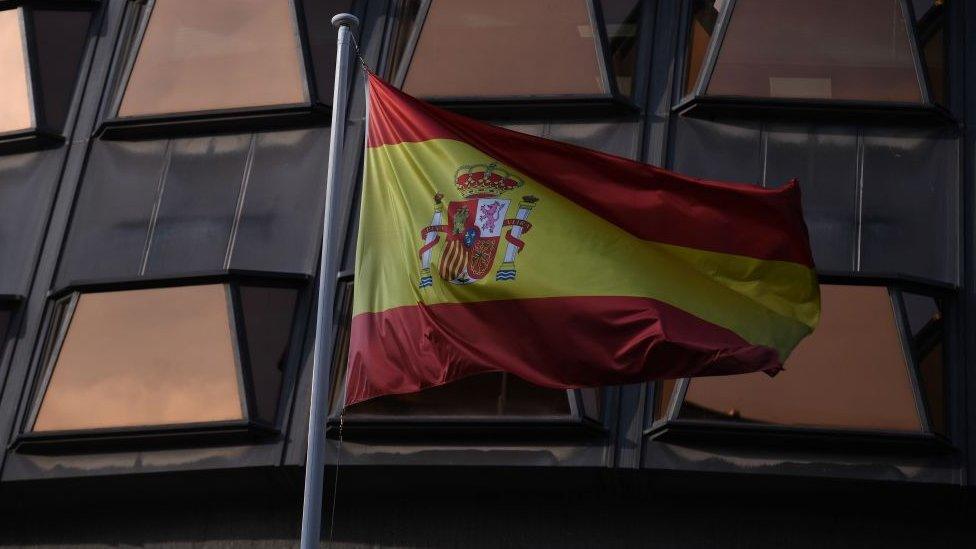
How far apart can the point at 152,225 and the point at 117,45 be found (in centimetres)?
243

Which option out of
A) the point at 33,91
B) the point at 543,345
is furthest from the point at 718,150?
the point at 33,91

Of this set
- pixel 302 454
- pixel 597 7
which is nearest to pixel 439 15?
pixel 597 7

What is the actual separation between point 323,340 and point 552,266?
63.8 inches

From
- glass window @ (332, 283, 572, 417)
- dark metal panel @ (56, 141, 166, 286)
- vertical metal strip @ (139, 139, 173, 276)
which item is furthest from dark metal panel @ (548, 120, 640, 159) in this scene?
dark metal panel @ (56, 141, 166, 286)

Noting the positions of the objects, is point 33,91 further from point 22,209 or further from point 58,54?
point 22,209

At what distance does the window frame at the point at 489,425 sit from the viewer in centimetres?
1370

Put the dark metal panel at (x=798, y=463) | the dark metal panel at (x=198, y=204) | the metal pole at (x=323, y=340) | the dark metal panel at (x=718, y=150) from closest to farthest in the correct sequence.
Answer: the metal pole at (x=323, y=340) < the dark metal panel at (x=798, y=463) < the dark metal panel at (x=718, y=150) < the dark metal panel at (x=198, y=204)

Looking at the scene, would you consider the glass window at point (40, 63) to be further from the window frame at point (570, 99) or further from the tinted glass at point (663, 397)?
the tinted glass at point (663, 397)

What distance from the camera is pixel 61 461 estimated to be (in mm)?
14570

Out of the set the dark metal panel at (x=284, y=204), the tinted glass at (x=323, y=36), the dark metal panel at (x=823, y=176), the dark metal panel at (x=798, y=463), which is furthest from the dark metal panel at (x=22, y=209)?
the dark metal panel at (x=823, y=176)

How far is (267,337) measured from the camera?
14781mm

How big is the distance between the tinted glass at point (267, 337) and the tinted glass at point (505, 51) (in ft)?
7.97

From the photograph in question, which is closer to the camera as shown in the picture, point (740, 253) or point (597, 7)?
point (740, 253)

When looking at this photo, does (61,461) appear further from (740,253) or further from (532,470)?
(740,253)
